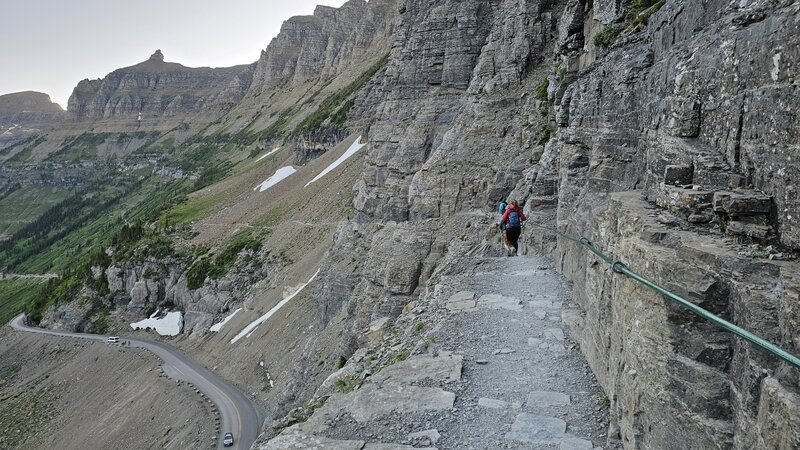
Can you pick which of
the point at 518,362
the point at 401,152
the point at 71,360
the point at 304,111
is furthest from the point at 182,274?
the point at 304,111

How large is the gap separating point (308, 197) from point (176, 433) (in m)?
35.8

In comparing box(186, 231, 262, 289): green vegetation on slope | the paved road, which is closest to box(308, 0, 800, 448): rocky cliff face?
the paved road

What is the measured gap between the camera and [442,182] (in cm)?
2494

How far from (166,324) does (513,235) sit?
5969cm

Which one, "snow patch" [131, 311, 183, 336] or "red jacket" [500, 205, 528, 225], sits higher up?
"red jacket" [500, 205, 528, 225]

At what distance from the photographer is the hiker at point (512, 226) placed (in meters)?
15.9

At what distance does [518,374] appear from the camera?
859 cm

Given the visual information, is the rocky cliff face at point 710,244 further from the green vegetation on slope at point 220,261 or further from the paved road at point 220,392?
the green vegetation on slope at point 220,261

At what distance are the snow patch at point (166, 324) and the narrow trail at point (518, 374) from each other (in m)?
58.6

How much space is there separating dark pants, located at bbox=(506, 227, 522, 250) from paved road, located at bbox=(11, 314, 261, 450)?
960 inches

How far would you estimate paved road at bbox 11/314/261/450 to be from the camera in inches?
1378

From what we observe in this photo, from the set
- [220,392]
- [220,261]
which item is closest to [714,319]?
[220,392]

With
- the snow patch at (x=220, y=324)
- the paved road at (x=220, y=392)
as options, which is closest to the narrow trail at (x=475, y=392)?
the paved road at (x=220, y=392)

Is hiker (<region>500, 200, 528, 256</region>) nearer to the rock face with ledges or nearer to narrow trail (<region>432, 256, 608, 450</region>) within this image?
narrow trail (<region>432, 256, 608, 450</region>)
